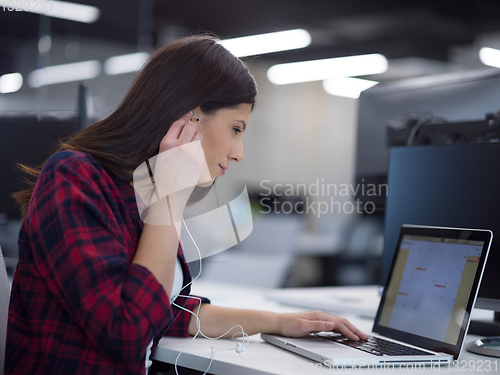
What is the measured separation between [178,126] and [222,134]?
0.11 m

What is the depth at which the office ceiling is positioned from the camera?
380cm

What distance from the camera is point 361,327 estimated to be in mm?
1136

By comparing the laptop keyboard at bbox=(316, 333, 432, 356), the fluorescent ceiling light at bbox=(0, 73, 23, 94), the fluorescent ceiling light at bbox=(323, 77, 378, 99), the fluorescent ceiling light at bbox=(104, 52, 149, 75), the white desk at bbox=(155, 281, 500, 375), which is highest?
the fluorescent ceiling light at bbox=(323, 77, 378, 99)

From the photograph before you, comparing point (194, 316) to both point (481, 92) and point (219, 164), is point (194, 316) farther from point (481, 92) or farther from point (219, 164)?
point (481, 92)

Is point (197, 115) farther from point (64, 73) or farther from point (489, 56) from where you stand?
point (489, 56)

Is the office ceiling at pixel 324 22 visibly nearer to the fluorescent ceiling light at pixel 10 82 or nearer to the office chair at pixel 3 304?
the fluorescent ceiling light at pixel 10 82

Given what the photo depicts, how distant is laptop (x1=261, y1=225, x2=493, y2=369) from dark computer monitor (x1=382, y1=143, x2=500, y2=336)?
0.14m

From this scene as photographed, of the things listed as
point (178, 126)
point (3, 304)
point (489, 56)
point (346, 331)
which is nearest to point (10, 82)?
point (3, 304)

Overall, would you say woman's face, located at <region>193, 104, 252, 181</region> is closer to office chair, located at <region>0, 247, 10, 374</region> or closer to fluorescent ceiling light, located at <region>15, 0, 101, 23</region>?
office chair, located at <region>0, 247, 10, 374</region>

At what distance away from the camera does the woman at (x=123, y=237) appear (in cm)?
72

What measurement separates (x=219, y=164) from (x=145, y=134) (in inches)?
7.2

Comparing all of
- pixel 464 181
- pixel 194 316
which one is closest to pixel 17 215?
pixel 194 316

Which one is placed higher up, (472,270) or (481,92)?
(481,92)

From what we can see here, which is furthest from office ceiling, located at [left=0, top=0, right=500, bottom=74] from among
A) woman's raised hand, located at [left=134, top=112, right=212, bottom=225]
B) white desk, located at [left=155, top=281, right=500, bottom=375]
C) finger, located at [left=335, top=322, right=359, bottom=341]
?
finger, located at [left=335, top=322, right=359, bottom=341]
